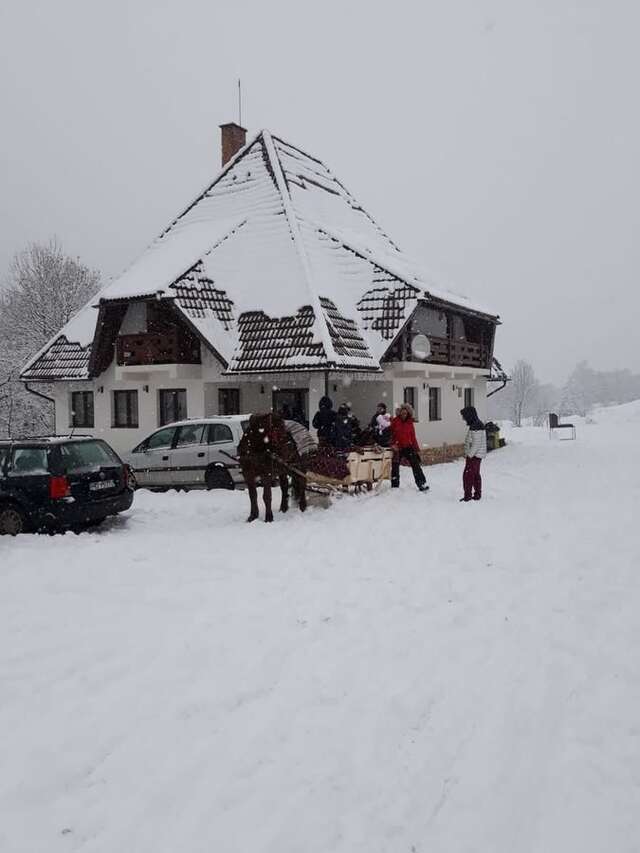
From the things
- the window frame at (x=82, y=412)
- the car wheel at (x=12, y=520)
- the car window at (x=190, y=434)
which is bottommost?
the car wheel at (x=12, y=520)

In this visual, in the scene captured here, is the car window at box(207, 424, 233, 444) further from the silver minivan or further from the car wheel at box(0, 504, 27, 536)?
the car wheel at box(0, 504, 27, 536)

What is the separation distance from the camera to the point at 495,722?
4.00 metres

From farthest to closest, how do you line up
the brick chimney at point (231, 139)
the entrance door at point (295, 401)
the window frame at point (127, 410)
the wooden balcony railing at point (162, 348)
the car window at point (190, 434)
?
the brick chimney at point (231, 139) → the window frame at point (127, 410) → the entrance door at point (295, 401) → the wooden balcony railing at point (162, 348) → the car window at point (190, 434)

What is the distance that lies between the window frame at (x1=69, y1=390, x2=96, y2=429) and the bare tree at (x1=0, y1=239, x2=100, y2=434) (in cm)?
1083

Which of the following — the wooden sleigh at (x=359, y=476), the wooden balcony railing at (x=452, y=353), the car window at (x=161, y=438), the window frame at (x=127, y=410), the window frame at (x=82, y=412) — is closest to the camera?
the wooden sleigh at (x=359, y=476)

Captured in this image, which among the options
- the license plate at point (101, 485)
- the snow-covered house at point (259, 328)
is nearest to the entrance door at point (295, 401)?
the snow-covered house at point (259, 328)

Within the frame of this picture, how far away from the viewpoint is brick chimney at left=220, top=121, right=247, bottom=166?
28016 millimetres

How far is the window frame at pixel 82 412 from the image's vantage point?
2262 cm

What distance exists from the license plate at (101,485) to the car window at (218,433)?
395 centimetres

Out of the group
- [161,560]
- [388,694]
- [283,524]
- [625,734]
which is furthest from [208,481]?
[625,734]

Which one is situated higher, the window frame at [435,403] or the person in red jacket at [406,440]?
the window frame at [435,403]

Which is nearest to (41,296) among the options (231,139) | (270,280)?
(231,139)

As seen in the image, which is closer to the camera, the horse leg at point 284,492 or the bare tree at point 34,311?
the horse leg at point 284,492

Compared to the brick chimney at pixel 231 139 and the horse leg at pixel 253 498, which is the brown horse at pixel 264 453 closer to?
the horse leg at pixel 253 498
